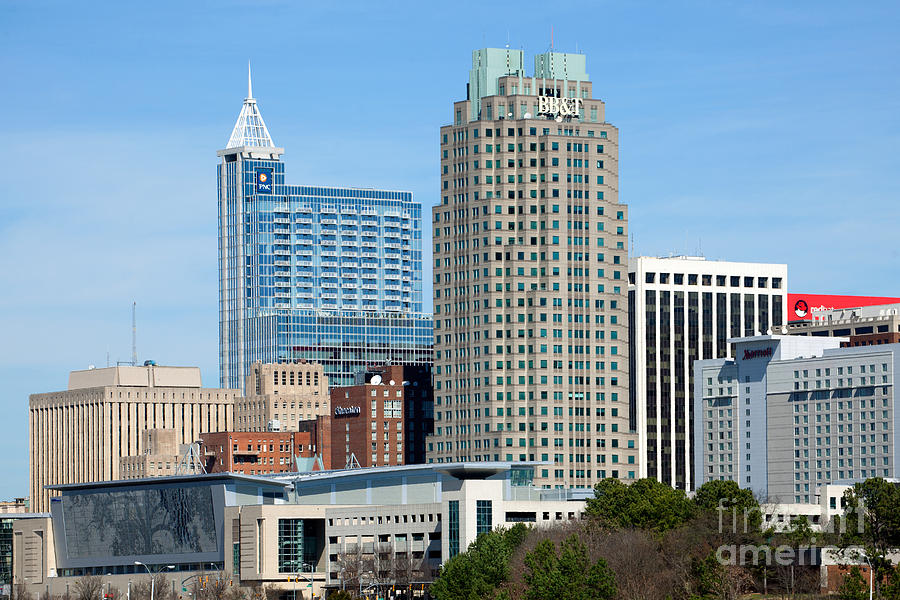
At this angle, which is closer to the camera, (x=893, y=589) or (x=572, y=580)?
(x=893, y=589)

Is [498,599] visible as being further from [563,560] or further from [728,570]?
[728,570]

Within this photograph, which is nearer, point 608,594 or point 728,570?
→ point 608,594

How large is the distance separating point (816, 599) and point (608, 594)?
87.6 ft

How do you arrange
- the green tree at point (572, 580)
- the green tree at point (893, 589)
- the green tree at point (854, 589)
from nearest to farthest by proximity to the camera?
the green tree at point (893, 589), the green tree at point (854, 589), the green tree at point (572, 580)

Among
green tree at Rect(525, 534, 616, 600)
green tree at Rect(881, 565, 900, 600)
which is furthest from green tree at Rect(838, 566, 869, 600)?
green tree at Rect(525, 534, 616, 600)

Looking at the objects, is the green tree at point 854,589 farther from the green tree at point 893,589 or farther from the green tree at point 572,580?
the green tree at point 572,580

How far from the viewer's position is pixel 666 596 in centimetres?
19475

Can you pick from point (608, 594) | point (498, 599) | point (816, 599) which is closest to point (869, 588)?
point (816, 599)

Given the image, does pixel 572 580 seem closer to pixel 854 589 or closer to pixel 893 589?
pixel 854 589

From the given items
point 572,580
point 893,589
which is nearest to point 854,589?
point 893,589

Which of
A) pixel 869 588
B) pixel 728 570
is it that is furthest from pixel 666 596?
pixel 869 588

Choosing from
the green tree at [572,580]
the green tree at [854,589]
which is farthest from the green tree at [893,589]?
the green tree at [572,580]

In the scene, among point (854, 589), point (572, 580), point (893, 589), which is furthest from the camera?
point (572, 580)

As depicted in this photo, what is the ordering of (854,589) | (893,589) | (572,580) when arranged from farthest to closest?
1. (572,580)
2. (854,589)
3. (893,589)
